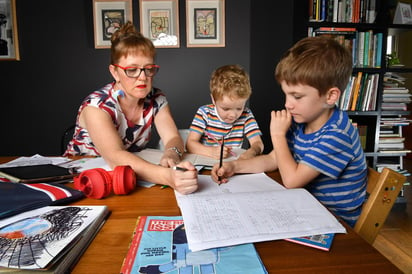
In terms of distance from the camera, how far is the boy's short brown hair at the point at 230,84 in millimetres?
1698

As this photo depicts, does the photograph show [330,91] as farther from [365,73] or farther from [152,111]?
[365,73]

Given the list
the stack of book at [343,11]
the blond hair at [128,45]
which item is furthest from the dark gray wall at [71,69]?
the blond hair at [128,45]

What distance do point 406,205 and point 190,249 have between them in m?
2.89

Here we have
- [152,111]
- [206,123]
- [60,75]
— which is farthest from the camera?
[60,75]

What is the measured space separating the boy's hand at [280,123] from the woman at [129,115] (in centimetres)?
37

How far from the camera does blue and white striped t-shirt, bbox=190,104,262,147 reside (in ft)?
5.98

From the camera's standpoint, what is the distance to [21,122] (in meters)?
3.03

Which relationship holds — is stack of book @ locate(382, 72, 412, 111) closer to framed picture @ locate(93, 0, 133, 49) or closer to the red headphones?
Result: framed picture @ locate(93, 0, 133, 49)

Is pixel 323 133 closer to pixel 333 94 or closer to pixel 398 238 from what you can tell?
pixel 333 94

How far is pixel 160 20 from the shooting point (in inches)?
114

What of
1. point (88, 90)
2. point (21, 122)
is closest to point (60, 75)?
point (88, 90)

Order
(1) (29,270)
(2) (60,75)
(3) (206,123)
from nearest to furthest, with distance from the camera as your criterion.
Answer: (1) (29,270)
(3) (206,123)
(2) (60,75)

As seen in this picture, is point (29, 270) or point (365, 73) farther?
→ point (365, 73)

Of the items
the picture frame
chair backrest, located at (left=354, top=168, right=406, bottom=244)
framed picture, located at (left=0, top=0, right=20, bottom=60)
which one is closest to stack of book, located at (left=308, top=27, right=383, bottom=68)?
the picture frame
